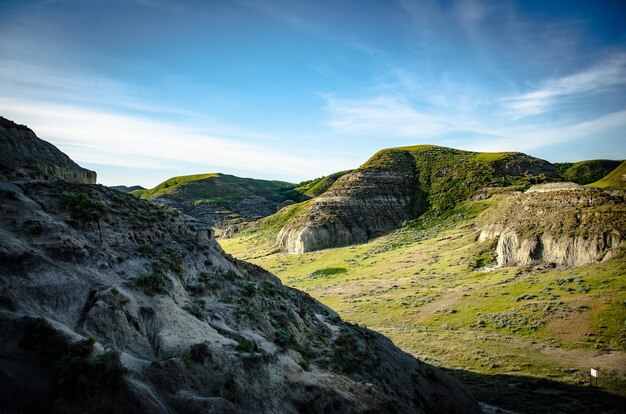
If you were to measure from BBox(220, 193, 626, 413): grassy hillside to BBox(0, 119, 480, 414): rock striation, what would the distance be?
1169 cm

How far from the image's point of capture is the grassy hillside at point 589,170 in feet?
477

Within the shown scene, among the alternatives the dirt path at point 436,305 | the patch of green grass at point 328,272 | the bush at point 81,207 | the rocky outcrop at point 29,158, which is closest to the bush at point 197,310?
the bush at point 81,207

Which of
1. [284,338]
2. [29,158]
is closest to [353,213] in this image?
[284,338]

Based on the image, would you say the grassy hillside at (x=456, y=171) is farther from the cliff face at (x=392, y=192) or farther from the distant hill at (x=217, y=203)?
the distant hill at (x=217, y=203)

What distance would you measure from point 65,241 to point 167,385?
6.80 metres

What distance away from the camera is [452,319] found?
145 ft

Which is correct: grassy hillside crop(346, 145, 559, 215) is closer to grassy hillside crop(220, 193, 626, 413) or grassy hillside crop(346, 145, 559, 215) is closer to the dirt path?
grassy hillside crop(220, 193, 626, 413)

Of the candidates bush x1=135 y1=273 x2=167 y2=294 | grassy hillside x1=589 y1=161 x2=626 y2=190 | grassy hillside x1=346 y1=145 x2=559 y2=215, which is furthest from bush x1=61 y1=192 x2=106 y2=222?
grassy hillside x1=346 y1=145 x2=559 y2=215

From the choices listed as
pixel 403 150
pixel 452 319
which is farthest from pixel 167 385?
pixel 403 150

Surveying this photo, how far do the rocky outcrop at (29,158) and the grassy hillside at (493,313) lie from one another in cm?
2936

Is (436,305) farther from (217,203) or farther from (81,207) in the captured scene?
(217,203)

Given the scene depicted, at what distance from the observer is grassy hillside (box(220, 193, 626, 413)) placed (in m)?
28.5

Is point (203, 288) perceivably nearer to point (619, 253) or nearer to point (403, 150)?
point (619, 253)

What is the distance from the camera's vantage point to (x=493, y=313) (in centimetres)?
4325
